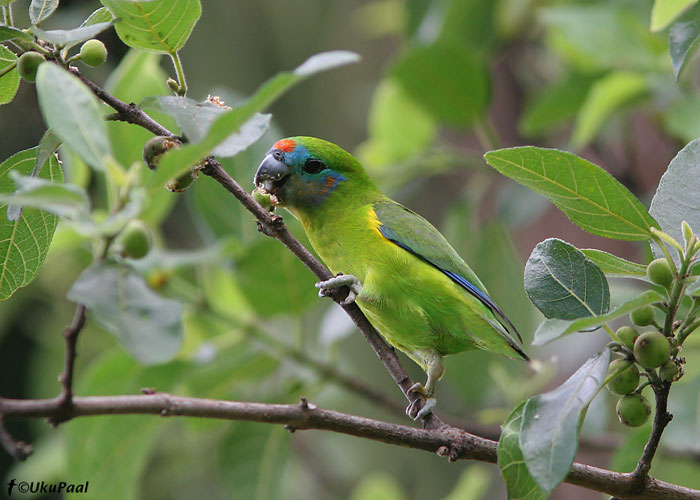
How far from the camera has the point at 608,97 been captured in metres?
2.72

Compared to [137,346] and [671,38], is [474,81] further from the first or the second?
[137,346]

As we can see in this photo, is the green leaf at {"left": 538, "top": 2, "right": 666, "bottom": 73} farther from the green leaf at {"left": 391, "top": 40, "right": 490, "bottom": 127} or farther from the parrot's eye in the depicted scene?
the parrot's eye

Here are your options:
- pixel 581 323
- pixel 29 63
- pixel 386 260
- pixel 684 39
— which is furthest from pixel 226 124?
pixel 386 260

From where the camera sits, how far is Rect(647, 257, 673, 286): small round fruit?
49.1 inches

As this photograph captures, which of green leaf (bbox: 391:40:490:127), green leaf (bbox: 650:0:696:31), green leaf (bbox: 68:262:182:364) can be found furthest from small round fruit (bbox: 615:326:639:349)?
green leaf (bbox: 391:40:490:127)

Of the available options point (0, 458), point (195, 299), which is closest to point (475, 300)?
point (195, 299)

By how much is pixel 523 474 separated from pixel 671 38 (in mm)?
930

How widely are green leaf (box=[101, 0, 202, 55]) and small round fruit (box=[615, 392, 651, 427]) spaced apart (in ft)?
3.39

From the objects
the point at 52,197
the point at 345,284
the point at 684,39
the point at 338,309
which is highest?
the point at 684,39

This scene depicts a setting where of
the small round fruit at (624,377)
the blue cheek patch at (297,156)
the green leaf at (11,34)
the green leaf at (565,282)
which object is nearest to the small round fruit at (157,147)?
the green leaf at (11,34)

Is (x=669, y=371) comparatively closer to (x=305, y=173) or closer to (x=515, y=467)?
(x=515, y=467)

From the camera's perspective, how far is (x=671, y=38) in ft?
4.94

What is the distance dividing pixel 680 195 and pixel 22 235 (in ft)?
4.08

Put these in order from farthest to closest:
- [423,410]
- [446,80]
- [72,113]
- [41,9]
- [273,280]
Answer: [446,80]
[273,280]
[423,410]
[41,9]
[72,113]
